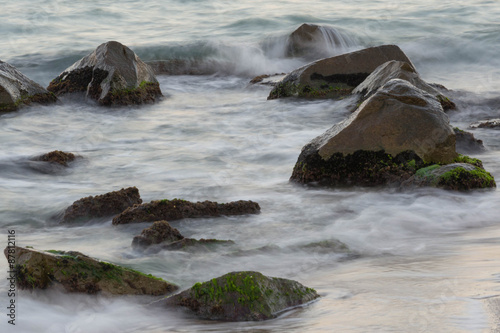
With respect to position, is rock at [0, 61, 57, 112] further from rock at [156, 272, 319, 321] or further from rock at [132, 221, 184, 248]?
rock at [156, 272, 319, 321]

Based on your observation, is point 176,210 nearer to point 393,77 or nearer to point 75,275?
point 75,275

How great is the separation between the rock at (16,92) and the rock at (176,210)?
593 centimetres

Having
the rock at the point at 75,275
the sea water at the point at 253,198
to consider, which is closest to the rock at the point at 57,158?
the sea water at the point at 253,198

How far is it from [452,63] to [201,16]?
30.0ft

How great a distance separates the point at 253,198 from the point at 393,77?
11.5 ft

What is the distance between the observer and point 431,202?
5.94 metres

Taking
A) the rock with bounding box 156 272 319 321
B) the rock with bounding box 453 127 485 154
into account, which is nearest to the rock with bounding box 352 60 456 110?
the rock with bounding box 453 127 485 154

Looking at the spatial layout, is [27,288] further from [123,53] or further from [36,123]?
[123,53]

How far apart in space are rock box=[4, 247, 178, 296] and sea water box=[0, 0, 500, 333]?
0.21ft

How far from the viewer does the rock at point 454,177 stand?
6.18 metres

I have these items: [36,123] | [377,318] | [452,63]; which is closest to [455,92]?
[452,63]

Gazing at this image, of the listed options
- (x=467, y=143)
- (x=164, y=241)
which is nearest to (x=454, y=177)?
(x=467, y=143)

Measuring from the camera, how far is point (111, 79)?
36.1 feet

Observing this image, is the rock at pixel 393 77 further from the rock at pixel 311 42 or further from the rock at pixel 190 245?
the rock at pixel 311 42
